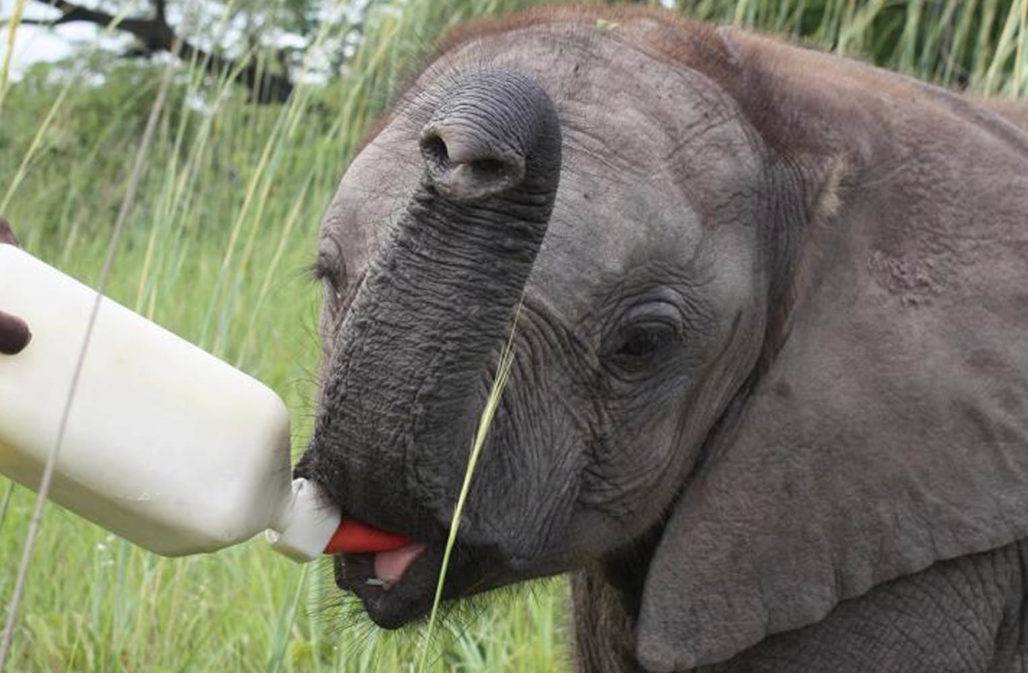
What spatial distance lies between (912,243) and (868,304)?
131 millimetres

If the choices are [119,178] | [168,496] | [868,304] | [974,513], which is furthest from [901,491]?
[119,178]

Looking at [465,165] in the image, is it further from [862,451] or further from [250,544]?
[250,544]

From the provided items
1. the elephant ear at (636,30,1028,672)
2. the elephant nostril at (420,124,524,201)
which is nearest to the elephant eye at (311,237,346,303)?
the elephant nostril at (420,124,524,201)

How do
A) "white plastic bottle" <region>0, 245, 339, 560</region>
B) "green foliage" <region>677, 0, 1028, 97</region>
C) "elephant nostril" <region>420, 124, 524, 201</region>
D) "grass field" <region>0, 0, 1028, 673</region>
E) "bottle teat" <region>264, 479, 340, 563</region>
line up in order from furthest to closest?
"green foliage" <region>677, 0, 1028, 97</region>, "grass field" <region>0, 0, 1028, 673</region>, "bottle teat" <region>264, 479, 340, 563</region>, "elephant nostril" <region>420, 124, 524, 201</region>, "white plastic bottle" <region>0, 245, 339, 560</region>

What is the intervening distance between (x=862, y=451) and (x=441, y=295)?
2.90ft

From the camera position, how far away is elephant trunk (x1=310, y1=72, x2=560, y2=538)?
2512 millimetres

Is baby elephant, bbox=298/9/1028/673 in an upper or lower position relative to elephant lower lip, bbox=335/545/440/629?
upper

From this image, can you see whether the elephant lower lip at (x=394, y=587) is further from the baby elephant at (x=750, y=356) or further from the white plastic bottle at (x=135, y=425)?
the white plastic bottle at (x=135, y=425)

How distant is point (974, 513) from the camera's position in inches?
121

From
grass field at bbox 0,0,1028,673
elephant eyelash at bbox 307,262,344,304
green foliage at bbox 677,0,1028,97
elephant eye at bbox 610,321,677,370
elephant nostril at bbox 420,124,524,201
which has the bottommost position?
grass field at bbox 0,0,1028,673

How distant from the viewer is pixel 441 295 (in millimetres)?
2545

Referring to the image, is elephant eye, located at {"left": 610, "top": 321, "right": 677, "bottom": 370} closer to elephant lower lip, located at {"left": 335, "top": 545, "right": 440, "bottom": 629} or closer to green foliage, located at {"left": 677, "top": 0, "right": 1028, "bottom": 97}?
elephant lower lip, located at {"left": 335, "top": 545, "right": 440, "bottom": 629}

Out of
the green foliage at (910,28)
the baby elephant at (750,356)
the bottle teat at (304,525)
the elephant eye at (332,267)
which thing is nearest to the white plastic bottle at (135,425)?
the bottle teat at (304,525)

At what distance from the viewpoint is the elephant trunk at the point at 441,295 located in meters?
2.51
